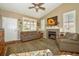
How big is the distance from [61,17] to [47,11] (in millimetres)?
292

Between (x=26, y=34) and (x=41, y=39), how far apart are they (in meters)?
0.30

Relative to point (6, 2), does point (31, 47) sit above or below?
below

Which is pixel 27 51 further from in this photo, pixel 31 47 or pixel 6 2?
pixel 6 2

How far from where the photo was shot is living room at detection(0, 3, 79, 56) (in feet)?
6.80

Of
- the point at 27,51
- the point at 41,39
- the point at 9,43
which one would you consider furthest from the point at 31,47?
the point at 9,43

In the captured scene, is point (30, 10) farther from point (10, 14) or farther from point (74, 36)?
point (74, 36)

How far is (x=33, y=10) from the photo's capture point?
211 centimetres

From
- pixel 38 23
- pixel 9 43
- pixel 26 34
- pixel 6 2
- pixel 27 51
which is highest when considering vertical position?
pixel 6 2

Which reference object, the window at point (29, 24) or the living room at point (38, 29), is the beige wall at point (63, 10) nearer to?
the living room at point (38, 29)

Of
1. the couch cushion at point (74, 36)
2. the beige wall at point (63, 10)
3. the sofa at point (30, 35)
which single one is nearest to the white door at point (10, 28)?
the sofa at point (30, 35)

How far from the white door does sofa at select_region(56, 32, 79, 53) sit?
2.90ft

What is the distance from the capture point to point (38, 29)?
215 centimetres

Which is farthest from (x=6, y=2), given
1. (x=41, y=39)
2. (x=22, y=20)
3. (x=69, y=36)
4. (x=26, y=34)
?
(x=69, y=36)

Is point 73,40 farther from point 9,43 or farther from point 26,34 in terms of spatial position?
point 9,43
